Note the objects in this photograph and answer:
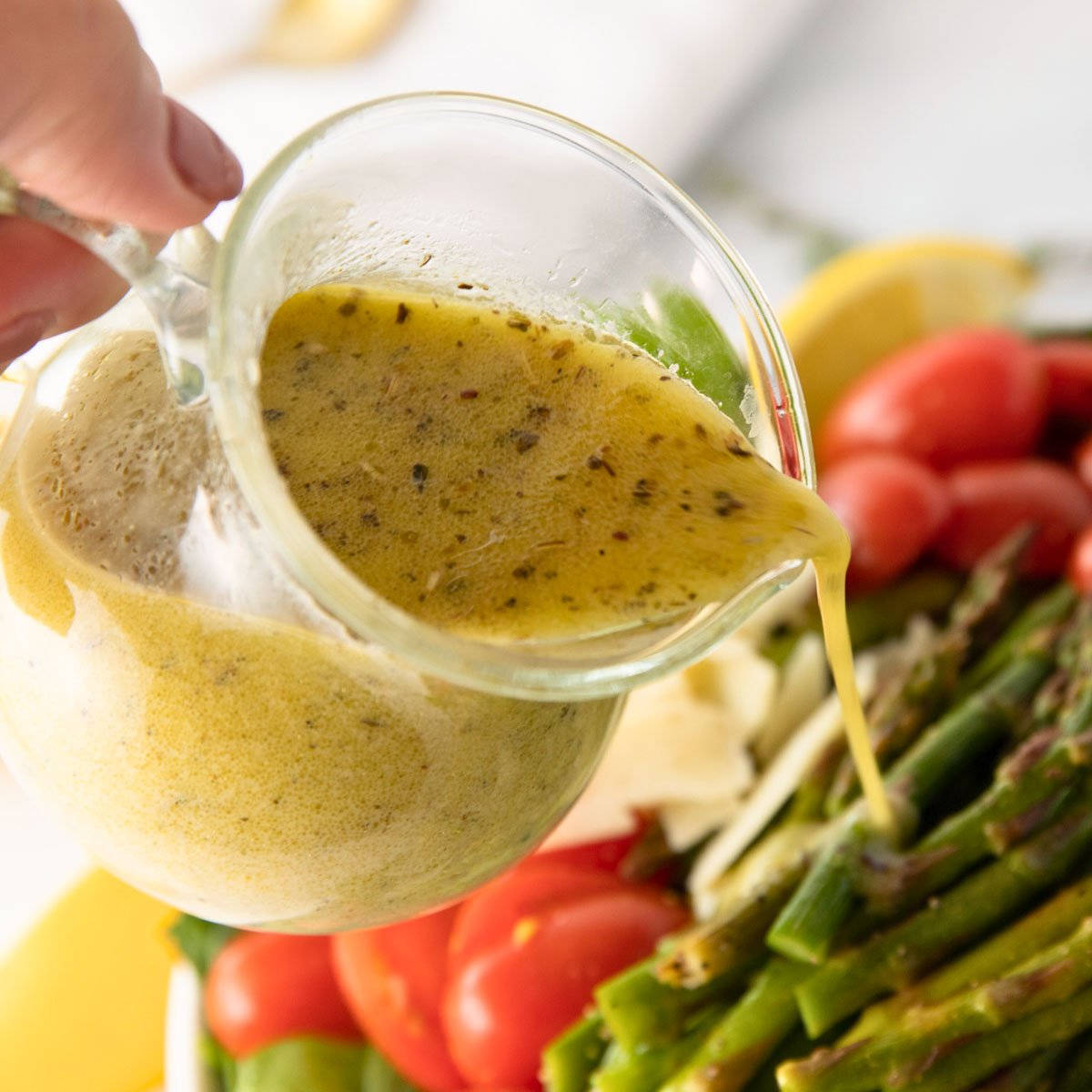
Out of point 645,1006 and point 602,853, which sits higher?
point 645,1006

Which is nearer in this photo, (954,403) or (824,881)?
(824,881)

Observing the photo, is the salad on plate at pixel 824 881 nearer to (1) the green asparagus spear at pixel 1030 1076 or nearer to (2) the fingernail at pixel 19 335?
(1) the green asparagus spear at pixel 1030 1076

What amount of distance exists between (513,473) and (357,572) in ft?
0.42

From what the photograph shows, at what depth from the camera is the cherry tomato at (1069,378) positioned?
220 centimetres

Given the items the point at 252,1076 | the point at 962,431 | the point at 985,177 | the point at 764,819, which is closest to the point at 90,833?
the point at 252,1076

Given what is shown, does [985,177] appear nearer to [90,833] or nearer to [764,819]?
[764,819]

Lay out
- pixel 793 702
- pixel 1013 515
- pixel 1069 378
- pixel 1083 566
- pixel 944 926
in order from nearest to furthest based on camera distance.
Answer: pixel 944 926, pixel 793 702, pixel 1083 566, pixel 1013 515, pixel 1069 378

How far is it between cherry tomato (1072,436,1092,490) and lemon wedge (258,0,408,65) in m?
1.84

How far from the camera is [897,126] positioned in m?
3.00

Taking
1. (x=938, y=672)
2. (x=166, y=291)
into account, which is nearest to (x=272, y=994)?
(x=938, y=672)

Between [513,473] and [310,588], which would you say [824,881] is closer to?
[513,473]

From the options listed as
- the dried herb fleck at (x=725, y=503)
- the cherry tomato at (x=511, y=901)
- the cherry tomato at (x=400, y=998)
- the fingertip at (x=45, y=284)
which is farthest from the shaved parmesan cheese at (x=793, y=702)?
the fingertip at (x=45, y=284)

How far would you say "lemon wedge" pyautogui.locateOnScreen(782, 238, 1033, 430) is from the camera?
221 centimetres

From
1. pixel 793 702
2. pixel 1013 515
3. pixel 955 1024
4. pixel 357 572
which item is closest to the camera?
pixel 357 572
